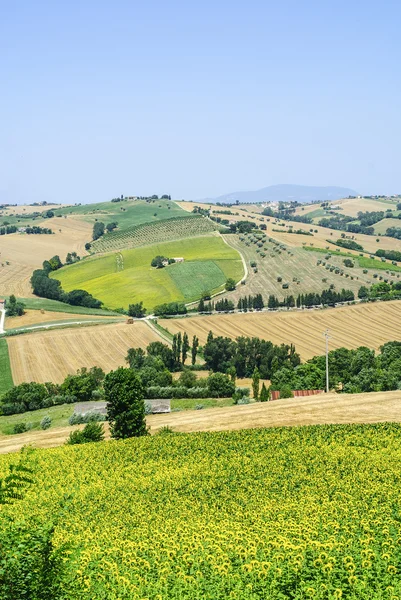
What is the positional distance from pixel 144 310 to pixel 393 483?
419ft

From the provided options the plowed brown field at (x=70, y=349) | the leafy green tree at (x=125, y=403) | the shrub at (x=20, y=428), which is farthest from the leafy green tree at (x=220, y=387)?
the leafy green tree at (x=125, y=403)

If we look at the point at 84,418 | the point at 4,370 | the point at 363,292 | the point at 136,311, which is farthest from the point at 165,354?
the point at 363,292

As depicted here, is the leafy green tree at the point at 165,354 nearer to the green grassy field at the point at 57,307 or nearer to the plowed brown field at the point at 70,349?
the plowed brown field at the point at 70,349

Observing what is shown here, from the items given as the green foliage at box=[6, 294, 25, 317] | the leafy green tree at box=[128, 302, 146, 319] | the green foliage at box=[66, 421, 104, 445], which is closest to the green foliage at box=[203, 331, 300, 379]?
the leafy green tree at box=[128, 302, 146, 319]

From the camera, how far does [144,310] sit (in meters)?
164

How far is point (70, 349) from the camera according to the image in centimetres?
12625

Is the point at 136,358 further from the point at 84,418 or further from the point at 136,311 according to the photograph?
the point at 136,311

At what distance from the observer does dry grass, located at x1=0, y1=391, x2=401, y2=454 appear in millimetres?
63812

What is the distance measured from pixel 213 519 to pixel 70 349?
95.6 meters

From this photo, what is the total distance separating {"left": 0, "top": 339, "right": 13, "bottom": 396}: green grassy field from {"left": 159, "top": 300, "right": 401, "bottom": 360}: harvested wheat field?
3475 centimetres

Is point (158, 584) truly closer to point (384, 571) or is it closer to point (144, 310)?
point (384, 571)

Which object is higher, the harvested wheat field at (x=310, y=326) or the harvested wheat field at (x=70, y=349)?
the harvested wheat field at (x=70, y=349)

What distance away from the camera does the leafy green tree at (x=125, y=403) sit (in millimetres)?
60406

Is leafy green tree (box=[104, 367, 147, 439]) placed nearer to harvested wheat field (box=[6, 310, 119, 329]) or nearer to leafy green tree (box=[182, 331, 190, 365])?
leafy green tree (box=[182, 331, 190, 365])
